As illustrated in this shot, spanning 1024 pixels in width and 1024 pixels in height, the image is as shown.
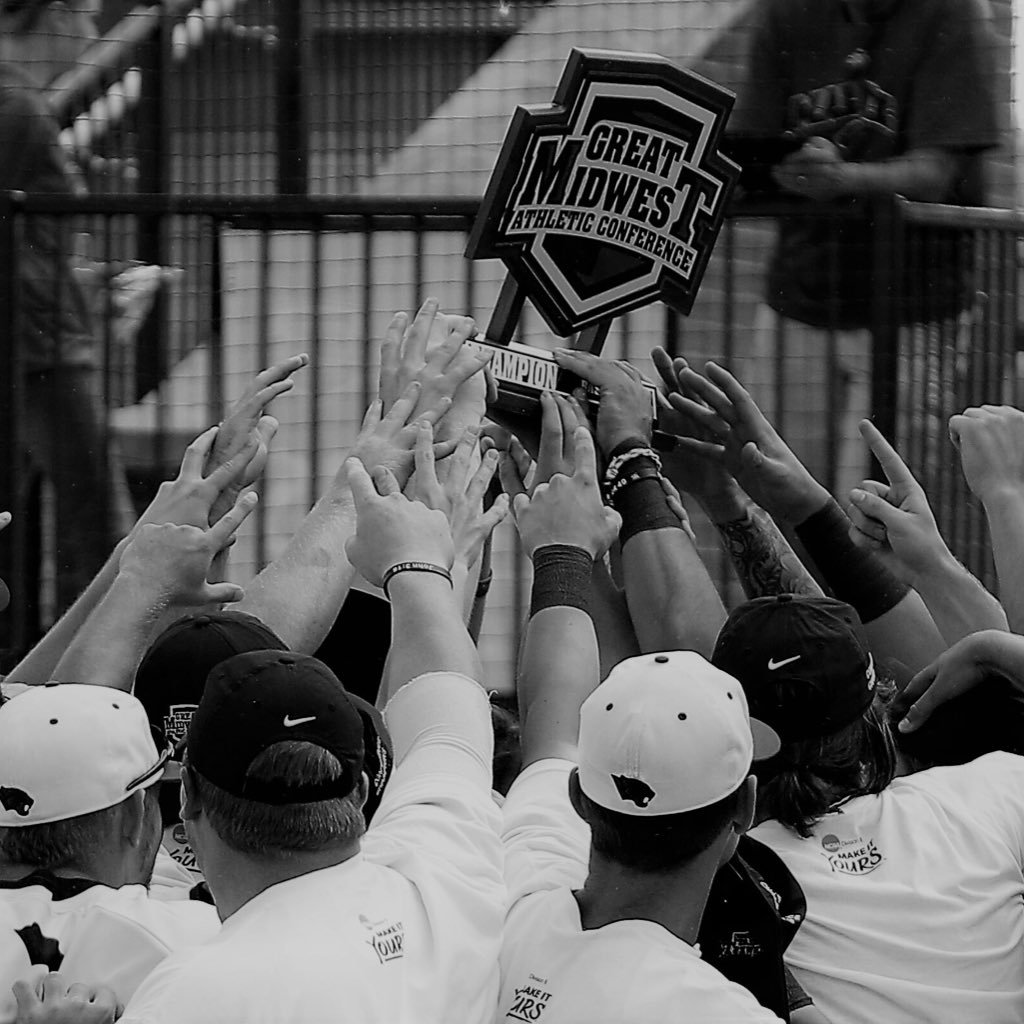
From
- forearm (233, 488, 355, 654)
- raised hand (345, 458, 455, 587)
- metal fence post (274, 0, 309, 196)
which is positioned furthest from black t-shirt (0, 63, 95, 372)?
raised hand (345, 458, 455, 587)

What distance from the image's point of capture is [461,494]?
3164 mm

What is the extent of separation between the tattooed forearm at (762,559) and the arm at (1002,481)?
45 centimetres

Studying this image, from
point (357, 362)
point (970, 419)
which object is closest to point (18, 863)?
point (970, 419)

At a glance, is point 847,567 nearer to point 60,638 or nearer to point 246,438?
point 246,438

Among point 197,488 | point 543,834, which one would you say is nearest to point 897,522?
point 543,834

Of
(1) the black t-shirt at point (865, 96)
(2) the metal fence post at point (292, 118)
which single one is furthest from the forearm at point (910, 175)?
(2) the metal fence post at point (292, 118)

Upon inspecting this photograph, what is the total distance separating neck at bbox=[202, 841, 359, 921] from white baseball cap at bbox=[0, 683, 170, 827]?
0.97ft

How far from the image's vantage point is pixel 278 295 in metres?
5.12

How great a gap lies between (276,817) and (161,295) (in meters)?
3.27

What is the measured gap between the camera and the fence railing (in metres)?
5.00

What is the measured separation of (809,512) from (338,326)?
1.87m

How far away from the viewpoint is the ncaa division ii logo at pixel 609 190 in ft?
12.1

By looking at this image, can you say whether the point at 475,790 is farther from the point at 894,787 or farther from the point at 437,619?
the point at 894,787

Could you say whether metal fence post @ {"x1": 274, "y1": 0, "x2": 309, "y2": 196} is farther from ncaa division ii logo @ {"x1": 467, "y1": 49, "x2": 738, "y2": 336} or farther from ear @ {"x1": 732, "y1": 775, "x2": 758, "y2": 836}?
ear @ {"x1": 732, "y1": 775, "x2": 758, "y2": 836}
